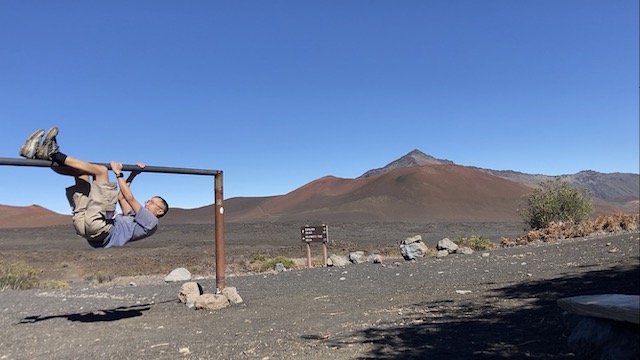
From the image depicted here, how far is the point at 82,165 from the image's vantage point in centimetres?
610

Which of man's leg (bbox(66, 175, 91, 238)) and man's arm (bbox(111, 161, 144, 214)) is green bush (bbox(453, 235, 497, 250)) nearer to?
man's arm (bbox(111, 161, 144, 214))

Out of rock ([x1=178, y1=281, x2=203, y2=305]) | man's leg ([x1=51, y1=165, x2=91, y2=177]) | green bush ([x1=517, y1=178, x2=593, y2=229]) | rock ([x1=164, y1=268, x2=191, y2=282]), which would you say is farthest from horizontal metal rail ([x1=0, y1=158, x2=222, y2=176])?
green bush ([x1=517, y1=178, x2=593, y2=229])

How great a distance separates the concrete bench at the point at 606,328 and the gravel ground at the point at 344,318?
25 cm

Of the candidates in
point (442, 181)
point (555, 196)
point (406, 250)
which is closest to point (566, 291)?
point (406, 250)

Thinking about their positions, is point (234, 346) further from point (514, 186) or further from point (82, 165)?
→ point (514, 186)

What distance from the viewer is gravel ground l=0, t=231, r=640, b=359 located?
4.64 m

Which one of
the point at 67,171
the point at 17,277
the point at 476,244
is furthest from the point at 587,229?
the point at 17,277

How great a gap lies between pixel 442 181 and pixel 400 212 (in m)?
23.7

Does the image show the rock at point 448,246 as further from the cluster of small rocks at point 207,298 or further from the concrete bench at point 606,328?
the concrete bench at point 606,328

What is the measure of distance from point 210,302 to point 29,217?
8742 centimetres

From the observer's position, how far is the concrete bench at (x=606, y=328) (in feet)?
11.0

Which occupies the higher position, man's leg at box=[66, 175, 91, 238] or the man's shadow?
man's leg at box=[66, 175, 91, 238]

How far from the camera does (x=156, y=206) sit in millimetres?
7051

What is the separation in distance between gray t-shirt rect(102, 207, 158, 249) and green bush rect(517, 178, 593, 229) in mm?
22080
